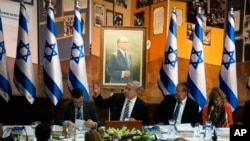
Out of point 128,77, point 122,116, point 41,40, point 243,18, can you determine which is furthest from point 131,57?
point 243,18

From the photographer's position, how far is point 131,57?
27.8 feet

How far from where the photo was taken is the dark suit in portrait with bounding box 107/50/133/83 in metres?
8.41

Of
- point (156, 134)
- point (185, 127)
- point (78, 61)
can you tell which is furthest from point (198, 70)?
point (156, 134)

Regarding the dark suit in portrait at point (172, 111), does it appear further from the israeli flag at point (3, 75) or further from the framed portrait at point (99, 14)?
the framed portrait at point (99, 14)

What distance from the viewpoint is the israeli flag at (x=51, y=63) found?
25.6ft

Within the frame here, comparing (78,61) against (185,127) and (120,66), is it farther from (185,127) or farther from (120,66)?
(185,127)

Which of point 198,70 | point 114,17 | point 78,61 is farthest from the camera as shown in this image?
point 114,17

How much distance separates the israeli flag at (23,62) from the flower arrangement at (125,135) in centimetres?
282

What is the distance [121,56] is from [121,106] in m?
1.76

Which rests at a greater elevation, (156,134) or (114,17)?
(114,17)

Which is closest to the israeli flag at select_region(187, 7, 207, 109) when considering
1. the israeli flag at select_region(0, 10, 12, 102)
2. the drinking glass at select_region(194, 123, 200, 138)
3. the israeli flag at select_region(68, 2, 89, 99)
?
the israeli flag at select_region(68, 2, 89, 99)

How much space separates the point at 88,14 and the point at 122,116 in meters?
4.93

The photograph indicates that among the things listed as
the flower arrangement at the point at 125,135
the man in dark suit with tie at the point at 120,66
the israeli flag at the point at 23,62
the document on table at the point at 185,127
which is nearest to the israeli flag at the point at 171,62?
the man in dark suit with tie at the point at 120,66

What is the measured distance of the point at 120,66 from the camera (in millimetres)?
8445
